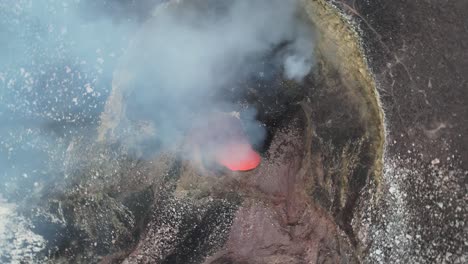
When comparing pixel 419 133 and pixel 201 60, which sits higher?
pixel 201 60

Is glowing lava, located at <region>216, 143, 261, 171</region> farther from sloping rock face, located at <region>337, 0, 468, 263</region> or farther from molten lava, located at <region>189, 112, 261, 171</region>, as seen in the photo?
sloping rock face, located at <region>337, 0, 468, 263</region>

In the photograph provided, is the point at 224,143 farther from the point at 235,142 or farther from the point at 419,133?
the point at 419,133

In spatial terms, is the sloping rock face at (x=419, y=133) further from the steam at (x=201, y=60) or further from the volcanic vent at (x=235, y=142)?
the steam at (x=201, y=60)

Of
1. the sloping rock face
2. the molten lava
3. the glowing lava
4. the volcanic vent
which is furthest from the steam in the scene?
the sloping rock face

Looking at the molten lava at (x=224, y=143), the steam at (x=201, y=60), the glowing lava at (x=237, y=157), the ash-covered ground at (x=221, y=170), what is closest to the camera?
the ash-covered ground at (x=221, y=170)

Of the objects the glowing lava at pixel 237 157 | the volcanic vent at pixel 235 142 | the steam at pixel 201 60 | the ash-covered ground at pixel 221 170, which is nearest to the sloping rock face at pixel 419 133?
the ash-covered ground at pixel 221 170

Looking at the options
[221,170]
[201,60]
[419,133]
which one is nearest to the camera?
[419,133]

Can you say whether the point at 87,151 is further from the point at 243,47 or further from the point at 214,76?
the point at 243,47

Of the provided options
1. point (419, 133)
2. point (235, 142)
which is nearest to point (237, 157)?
point (235, 142)
